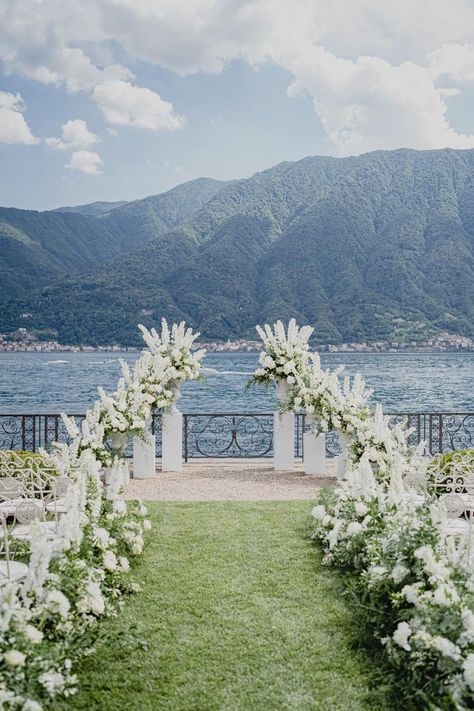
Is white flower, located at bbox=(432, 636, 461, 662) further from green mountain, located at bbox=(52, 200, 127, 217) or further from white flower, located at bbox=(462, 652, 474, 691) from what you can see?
green mountain, located at bbox=(52, 200, 127, 217)

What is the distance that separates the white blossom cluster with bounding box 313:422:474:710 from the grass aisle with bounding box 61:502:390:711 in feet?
0.91

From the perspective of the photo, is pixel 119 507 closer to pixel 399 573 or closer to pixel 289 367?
pixel 399 573

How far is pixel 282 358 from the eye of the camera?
472 inches

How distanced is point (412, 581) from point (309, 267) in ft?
230

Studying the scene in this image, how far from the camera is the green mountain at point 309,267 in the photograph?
71312mm

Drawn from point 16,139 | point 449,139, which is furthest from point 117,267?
point 449,139

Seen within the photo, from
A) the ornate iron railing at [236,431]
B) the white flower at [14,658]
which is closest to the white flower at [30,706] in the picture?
the white flower at [14,658]

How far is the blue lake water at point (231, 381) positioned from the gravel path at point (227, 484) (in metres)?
27.1

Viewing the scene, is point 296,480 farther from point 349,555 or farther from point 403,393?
point 403,393

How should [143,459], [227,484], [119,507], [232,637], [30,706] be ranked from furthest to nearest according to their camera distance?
[143,459] < [227,484] < [119,507] < [232,637] < [30,706]

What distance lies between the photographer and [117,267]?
8044 centimetres

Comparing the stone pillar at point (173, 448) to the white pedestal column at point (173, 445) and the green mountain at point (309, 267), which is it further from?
the green mountain at point (309, 267)

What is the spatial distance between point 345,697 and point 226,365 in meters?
69.0

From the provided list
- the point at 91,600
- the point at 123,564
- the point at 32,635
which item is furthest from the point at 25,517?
the point at 32,635
